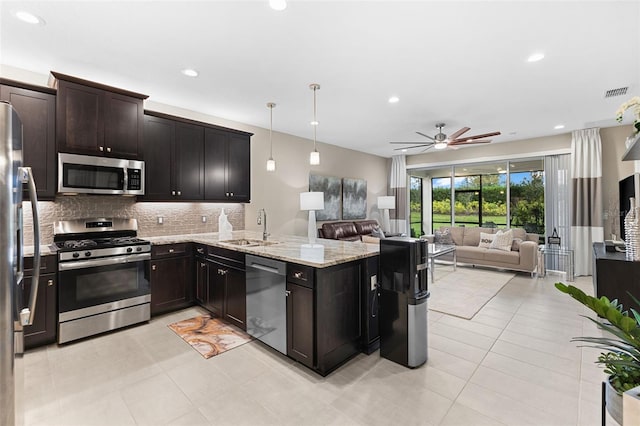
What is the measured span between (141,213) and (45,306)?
1451 mm

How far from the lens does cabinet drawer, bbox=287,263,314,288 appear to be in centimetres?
224

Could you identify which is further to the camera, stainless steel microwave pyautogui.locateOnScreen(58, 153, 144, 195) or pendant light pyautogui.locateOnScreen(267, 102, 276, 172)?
pendant light pyautogui.locateOnScreen(267, 102, 276, 172)

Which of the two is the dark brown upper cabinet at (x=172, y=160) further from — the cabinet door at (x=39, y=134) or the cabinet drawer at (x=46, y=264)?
the cabinet drawer at (x=46, y=264)

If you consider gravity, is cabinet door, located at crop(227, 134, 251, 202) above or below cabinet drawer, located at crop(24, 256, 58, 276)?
above

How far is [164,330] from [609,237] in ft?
24.7

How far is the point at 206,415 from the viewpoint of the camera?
1828 mm

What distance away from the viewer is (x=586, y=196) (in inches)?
215

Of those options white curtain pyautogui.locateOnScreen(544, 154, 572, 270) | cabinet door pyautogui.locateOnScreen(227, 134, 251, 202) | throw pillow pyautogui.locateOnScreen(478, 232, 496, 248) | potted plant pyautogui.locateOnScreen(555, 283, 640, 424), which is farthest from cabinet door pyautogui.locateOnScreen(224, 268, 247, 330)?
white curtain pyautogui.locateOnScreen(544, 154, 572, 270)

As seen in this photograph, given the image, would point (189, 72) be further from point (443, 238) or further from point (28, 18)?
point (443, 238)

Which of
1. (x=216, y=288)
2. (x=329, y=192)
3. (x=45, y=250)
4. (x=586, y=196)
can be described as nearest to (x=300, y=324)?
(x=216, y=288)

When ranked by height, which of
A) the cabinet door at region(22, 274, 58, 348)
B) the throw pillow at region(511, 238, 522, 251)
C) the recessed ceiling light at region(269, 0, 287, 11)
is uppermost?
the recessed ceiling light at region(269, 0, 287, 11)

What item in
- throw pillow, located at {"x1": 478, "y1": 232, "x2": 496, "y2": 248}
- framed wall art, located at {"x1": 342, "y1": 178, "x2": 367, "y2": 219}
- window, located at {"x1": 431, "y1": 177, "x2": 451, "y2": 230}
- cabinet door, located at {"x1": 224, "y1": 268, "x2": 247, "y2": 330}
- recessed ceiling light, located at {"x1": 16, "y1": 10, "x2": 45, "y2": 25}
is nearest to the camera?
recessed ceiling light, located at {"x1": 16, "y1": 10, "x2": 45, "y2": 25}

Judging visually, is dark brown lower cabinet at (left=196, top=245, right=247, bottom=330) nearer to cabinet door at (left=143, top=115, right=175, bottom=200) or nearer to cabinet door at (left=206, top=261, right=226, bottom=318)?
cabinet door at (left=206, top=261, right=226, bottom=318)

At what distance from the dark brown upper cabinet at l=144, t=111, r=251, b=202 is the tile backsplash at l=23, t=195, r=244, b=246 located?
34cm
